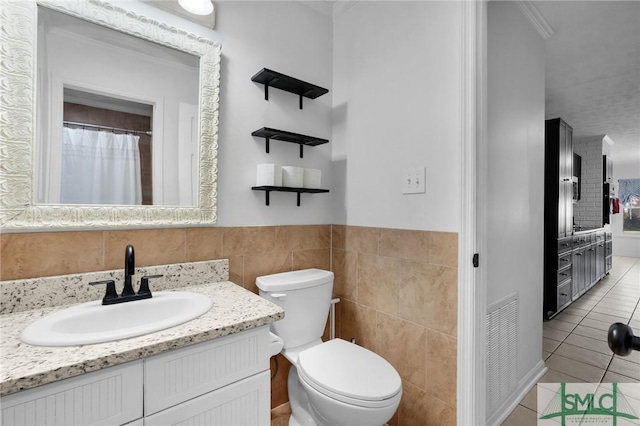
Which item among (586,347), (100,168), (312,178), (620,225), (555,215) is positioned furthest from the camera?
(620,225)

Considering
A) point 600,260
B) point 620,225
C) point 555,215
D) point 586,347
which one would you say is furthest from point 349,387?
point 620,225

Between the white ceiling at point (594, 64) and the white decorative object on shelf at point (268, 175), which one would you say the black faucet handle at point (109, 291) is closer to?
the white decorative object on shelf at point (268, 175)

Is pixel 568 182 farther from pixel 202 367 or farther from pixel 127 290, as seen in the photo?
pixel 127 290

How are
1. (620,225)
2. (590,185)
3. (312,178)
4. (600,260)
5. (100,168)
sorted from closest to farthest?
1. (100,168)
2. (312,178)
3. (600,260)
4. (590,185)
5. (620,225)

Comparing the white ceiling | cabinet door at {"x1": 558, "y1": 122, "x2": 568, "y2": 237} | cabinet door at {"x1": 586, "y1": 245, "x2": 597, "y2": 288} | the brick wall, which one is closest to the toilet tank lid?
the white ceiling

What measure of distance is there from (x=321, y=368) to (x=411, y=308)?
21.3 inches

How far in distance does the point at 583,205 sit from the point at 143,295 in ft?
21.3

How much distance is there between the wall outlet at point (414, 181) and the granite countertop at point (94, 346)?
2.90 feet

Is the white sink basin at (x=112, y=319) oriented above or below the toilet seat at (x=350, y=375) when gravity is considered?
above

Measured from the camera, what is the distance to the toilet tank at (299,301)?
147cm

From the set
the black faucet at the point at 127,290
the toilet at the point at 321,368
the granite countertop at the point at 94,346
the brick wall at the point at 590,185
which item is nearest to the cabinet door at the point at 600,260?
the brick wall at the point at 590,185

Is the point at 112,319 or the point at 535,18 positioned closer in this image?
the point at 112,319

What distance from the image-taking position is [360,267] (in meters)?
1.78

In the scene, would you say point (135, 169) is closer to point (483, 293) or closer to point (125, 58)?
point (125, 58)
